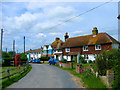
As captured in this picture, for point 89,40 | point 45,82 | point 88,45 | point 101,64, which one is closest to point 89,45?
point 88,45

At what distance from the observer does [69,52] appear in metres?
47.3

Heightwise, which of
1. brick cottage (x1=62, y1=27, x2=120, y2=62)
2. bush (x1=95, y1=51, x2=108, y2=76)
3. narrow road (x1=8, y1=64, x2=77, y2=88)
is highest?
brick cottage (x1=62, y1=27, x2=120, y2=62)

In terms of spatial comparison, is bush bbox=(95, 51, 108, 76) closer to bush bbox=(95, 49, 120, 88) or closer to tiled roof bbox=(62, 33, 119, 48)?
bush bbox=(95, 49, 120, 88)

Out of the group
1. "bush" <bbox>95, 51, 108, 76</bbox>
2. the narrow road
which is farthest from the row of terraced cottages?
the narrow road

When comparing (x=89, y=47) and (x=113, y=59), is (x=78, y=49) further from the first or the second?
(x=113, y=59)

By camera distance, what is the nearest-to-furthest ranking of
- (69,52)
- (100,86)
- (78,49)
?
(100,86) → (78,49) → (69,52)

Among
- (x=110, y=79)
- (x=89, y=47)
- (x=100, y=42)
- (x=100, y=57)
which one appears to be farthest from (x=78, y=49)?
(x=110, y=79)

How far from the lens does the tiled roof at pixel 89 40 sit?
39.1m

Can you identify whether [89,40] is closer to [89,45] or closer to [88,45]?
[88,45]

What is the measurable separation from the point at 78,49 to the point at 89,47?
12.9 ft

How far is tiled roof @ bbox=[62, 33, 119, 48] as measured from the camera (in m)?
39.1

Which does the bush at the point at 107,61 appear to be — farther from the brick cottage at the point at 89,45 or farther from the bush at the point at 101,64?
the brick cottage at the point at 89,45

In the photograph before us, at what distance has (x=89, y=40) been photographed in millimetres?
43062

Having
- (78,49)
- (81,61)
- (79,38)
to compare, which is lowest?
(81,61)
